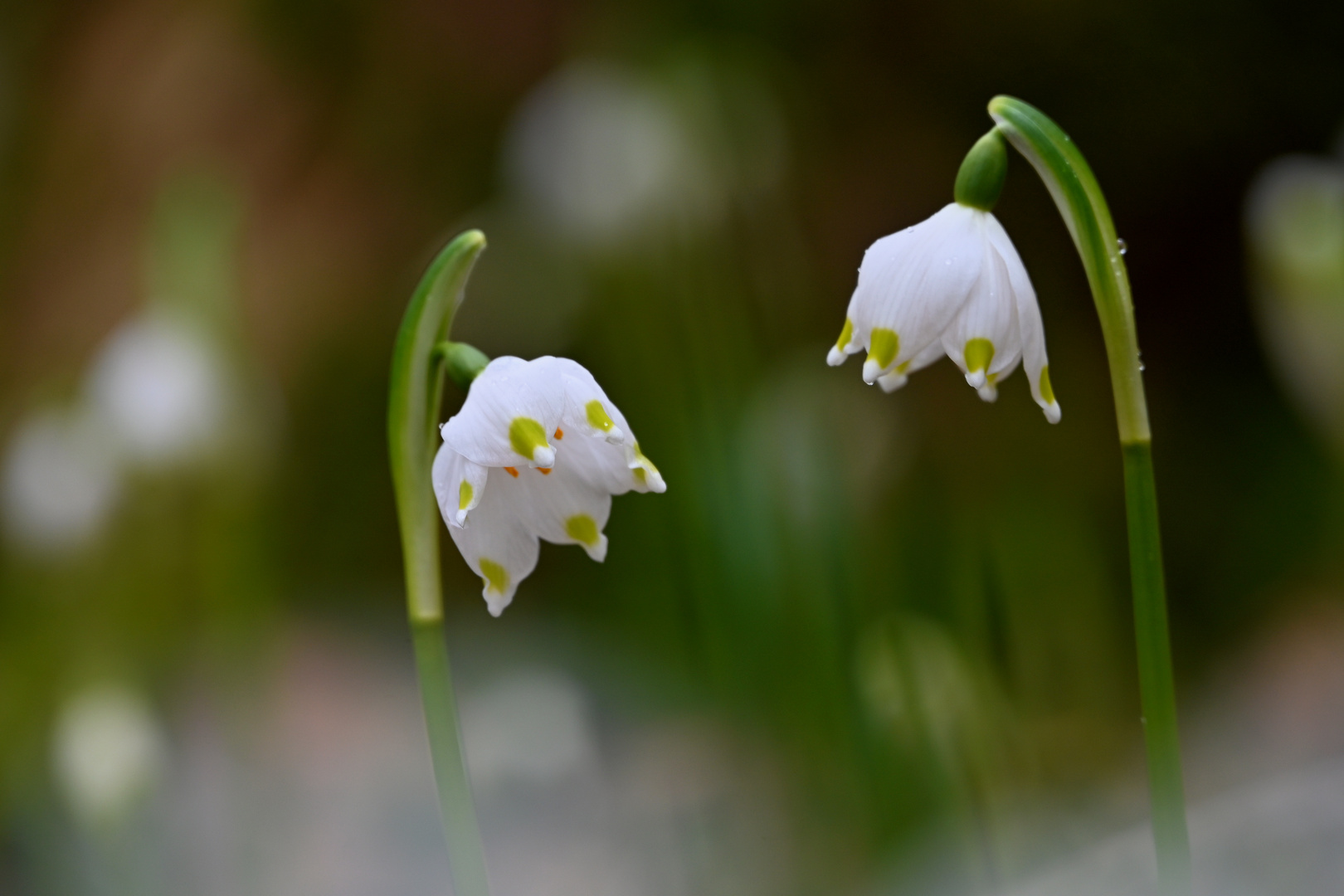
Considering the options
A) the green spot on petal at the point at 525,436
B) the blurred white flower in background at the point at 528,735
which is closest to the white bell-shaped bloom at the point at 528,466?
the green spot on petal at the point at 525,436

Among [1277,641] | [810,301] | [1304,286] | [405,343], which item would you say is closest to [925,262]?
[405,343]

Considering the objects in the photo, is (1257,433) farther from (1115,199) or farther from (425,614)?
(425,614)

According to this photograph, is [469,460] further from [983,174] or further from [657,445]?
[657,445]

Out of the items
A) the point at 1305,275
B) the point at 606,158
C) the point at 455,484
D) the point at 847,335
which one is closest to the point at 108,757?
the point at 455,484

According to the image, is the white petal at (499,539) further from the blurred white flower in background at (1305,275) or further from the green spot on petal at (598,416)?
the blurred white flower in background at (1305,275)

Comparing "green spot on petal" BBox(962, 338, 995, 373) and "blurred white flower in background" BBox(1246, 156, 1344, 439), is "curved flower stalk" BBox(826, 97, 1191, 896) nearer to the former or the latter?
"green spot on petal" BBox(962, 338, 995, 373)
